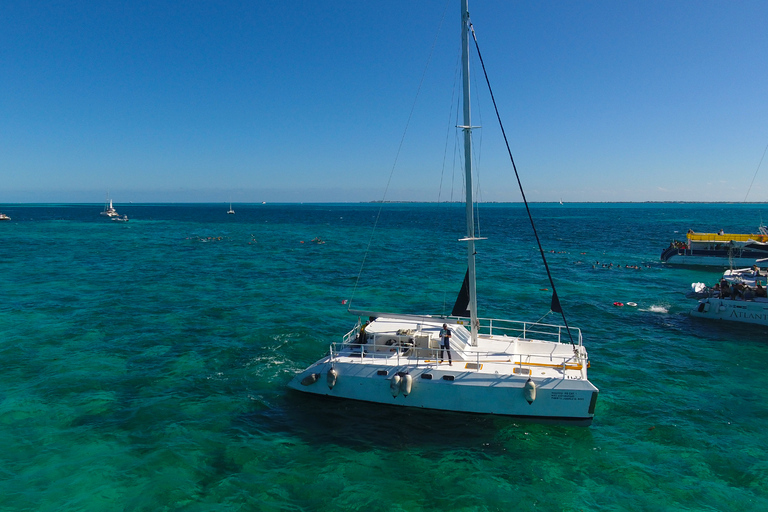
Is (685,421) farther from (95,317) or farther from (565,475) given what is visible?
(95,317)

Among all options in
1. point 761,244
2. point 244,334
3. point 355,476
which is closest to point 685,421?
point 355,476

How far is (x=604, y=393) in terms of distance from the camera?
19.2m

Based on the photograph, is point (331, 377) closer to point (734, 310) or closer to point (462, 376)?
point (462, 376)

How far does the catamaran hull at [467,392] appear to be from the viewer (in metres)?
15.0

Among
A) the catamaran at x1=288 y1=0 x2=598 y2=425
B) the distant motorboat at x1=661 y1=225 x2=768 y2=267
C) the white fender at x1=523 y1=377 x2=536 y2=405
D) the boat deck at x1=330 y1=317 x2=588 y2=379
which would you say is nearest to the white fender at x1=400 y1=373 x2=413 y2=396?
the catamaran at x1=288 y1=0 x2=598 y2=425

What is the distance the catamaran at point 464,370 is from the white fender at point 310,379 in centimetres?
4

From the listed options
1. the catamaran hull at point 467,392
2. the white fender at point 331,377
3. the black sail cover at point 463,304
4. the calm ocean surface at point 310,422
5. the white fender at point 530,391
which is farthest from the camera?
the black sail cover at point 463,304

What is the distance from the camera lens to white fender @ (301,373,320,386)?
1694cm

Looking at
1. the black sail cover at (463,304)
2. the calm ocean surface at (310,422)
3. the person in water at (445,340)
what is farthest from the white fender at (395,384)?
the black sail cover at (463,304)

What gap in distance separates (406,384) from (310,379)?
3.78 meters

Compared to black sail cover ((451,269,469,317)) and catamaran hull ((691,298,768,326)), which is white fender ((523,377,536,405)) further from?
catamaran hull ((691,298,768,326))

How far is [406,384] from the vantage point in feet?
51.0

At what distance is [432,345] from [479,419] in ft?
10.2

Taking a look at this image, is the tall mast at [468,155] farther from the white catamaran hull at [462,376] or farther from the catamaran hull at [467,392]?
the catamaran hull at [467,392]
